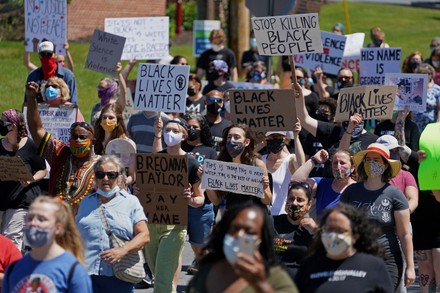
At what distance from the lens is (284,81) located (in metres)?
18.7

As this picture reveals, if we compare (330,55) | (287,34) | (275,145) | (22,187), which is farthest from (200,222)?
(330,55)

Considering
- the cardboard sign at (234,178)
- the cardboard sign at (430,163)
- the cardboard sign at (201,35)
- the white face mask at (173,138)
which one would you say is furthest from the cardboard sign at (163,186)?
the cardboard sign at (201,35)

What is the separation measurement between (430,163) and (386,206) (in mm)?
1643

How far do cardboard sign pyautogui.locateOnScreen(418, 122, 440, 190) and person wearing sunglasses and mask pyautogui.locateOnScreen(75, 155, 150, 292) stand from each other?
3035 millimetres

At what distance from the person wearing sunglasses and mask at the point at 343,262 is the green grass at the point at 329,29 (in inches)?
510

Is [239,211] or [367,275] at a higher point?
[239,211]

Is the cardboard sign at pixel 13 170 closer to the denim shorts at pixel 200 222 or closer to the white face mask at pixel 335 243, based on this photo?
the denim shorts at pixel 200 222

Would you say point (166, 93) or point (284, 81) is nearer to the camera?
point (166, 93)

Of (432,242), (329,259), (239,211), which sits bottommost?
(432,242)

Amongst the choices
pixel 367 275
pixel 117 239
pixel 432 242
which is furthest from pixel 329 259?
pixel 432 242

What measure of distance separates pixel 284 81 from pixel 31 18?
5.12 meters

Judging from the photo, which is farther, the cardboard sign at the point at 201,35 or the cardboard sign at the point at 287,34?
the cardboard sign at the point at 201,35

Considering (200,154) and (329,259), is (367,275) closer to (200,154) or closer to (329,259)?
(329,259)

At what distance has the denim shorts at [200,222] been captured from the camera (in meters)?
10.3
